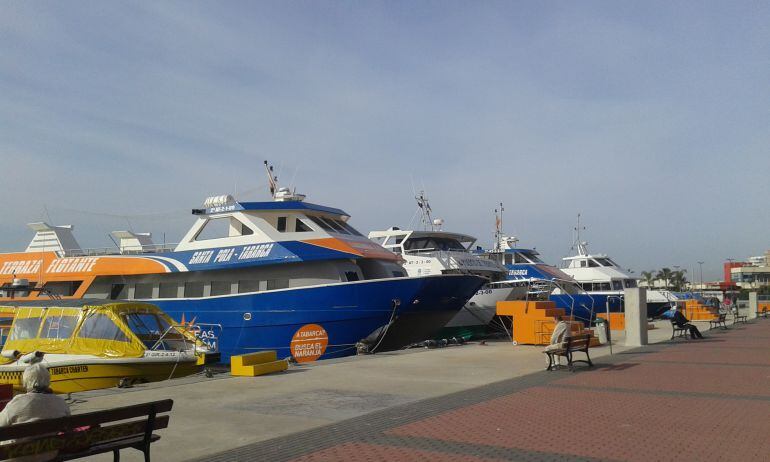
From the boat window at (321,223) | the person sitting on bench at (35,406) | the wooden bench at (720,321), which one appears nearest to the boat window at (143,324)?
the boat window at (321,223)

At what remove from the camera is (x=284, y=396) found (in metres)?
9.22

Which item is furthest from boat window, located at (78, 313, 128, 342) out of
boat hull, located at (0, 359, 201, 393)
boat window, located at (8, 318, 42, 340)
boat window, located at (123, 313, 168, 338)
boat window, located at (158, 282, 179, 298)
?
boat window, located at (158, 282, 179, 298)

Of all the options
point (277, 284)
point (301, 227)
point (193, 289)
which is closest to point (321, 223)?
point (301, 227)

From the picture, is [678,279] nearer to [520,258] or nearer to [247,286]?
[520,258]

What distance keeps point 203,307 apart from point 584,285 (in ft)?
83.4

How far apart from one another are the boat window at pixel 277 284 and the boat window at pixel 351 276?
182 cm

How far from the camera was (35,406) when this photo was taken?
4.77 metres

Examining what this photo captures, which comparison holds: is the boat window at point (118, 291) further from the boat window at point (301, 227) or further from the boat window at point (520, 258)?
the boat window at point (520, 258)

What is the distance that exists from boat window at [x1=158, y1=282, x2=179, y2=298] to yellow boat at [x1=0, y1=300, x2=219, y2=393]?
662 centimetres

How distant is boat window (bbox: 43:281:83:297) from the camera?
892 inches

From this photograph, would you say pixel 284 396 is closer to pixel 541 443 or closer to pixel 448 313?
pixel 541 443

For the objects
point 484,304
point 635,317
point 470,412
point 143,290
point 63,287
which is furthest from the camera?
point 484,304

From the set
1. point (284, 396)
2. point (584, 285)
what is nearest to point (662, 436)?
point (284, 396)

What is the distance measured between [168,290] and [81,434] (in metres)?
16.8
